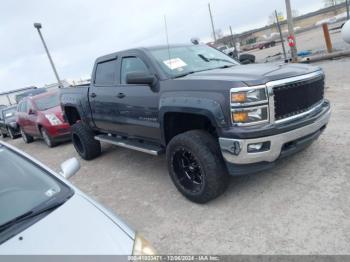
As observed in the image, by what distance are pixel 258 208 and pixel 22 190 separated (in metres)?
2.33

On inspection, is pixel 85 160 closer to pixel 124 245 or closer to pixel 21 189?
pixel 21 189

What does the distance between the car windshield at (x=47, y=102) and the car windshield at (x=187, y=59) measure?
5.88m

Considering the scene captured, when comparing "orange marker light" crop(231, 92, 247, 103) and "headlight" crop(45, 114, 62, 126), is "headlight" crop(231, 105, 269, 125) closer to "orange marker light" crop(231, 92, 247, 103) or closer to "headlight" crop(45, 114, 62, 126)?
"orange marker light" crop(231, 92, 247, 103)

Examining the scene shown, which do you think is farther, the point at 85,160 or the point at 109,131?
the point at 85,160

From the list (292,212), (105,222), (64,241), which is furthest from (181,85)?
(64,241)

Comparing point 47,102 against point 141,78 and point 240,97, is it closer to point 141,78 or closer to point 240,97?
point 141,78

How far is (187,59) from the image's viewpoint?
15.4ft

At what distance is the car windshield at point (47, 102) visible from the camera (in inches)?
380

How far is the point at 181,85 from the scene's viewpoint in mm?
3908

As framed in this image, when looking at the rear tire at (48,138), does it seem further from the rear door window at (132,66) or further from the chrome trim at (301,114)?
the chrome trim at (301,114)

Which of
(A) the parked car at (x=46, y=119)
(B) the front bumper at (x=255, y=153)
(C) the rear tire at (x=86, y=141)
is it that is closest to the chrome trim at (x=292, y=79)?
(B) the front bumper at (x=255, y=153)

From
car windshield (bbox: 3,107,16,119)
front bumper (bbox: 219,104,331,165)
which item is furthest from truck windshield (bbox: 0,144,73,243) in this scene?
car windshield (bbox: 3,107,16,119)

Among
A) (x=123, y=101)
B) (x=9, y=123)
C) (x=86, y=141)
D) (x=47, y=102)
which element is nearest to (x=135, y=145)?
(x=123, y=101)

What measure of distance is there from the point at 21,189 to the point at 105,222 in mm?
857
